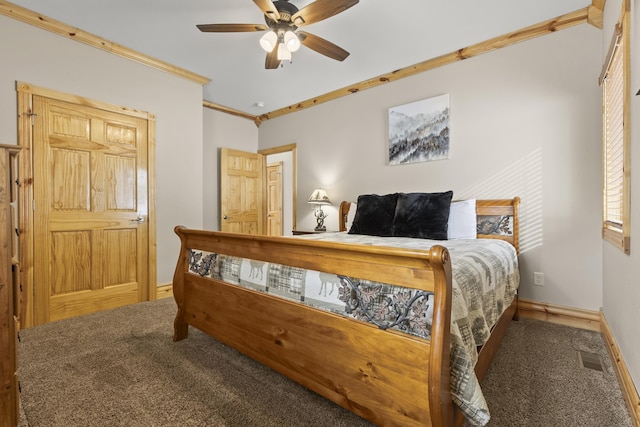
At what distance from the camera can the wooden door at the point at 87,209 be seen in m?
2.61

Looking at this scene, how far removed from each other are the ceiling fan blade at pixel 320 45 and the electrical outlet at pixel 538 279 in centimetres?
249

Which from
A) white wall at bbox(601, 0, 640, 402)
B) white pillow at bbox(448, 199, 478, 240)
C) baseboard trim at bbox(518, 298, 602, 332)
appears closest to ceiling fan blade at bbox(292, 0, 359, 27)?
white wall at bbox(601, 0, 640, 402)

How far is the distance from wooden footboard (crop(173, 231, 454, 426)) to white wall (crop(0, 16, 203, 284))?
187 centimetres

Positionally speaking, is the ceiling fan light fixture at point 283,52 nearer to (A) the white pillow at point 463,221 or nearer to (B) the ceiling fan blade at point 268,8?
(B) the ceiling fan blade at point 268,8

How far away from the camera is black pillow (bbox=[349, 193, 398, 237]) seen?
9.66 feet

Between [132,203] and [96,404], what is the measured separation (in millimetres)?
2111

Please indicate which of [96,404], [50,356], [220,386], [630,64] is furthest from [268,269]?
[630,64]

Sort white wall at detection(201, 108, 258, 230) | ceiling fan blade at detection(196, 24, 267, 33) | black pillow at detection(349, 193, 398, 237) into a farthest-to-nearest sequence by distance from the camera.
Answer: white wall at detection(201, 108, 258, 230), black pillow at detection(349, 193, 398, 237), ceiling fan blade at detection(196, 24, 267, 33)

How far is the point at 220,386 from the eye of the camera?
1.65m

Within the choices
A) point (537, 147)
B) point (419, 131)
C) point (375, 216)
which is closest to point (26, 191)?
point (375, 216)

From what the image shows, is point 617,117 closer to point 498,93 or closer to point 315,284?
point 498,93

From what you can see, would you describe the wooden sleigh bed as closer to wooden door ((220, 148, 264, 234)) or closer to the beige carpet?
the beige carpet

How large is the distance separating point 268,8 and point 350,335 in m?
2.05

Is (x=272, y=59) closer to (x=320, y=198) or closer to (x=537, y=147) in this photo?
(x=320, y=198)
